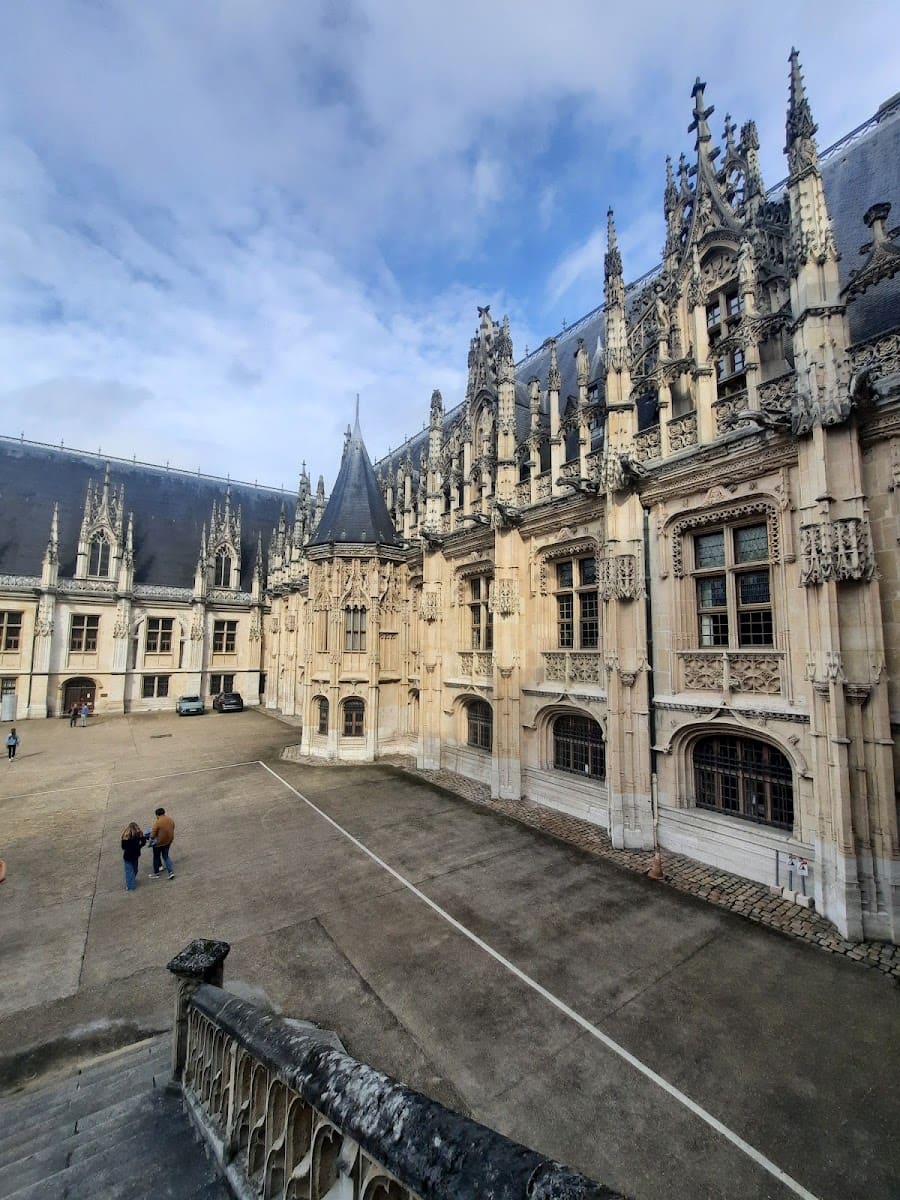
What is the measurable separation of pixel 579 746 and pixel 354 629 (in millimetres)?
11575

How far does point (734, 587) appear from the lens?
11.5 metres

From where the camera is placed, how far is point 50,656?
103 feet

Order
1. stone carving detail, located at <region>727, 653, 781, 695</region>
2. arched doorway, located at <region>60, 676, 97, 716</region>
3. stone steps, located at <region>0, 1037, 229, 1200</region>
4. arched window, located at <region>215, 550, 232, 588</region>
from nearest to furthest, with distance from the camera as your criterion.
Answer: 1. stone steps, located at <region>0, 1037, 229, 1200</region>
2. stone carving detail, located at <region>727, 653, 781, 695</region>
3. arched doorway, located at <region>60, 676, 97, 716</region>
4. arched window, located at <region>215, 550, 232, 588</region>

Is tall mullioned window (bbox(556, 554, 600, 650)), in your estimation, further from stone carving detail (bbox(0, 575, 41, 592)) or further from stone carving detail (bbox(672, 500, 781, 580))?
stone carving detail (bbox(0, 575, 41, 592))

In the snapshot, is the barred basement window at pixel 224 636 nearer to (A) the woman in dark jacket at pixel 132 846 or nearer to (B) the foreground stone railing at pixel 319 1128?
(A) the woman in dark jacket at pixel 132 846

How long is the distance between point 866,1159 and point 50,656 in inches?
1561

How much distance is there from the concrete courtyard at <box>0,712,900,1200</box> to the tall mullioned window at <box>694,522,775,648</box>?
5776mm

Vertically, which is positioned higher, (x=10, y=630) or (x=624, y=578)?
(x=624, y=578)

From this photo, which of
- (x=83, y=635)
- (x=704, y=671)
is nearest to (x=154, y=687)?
(x=83, y=635)

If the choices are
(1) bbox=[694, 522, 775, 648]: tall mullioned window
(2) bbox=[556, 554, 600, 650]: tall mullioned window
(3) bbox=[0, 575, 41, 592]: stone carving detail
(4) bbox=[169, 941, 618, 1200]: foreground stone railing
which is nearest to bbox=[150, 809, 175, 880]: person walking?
(4) bbox=[169, 941, 618, 1200]: foreground stone railing

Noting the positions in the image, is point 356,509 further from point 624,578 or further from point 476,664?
point 624,578

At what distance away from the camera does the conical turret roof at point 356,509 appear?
74.8ft

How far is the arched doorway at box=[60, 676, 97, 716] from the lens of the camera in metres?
32.2

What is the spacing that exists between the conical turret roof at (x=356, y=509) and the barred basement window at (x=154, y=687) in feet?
66.8
